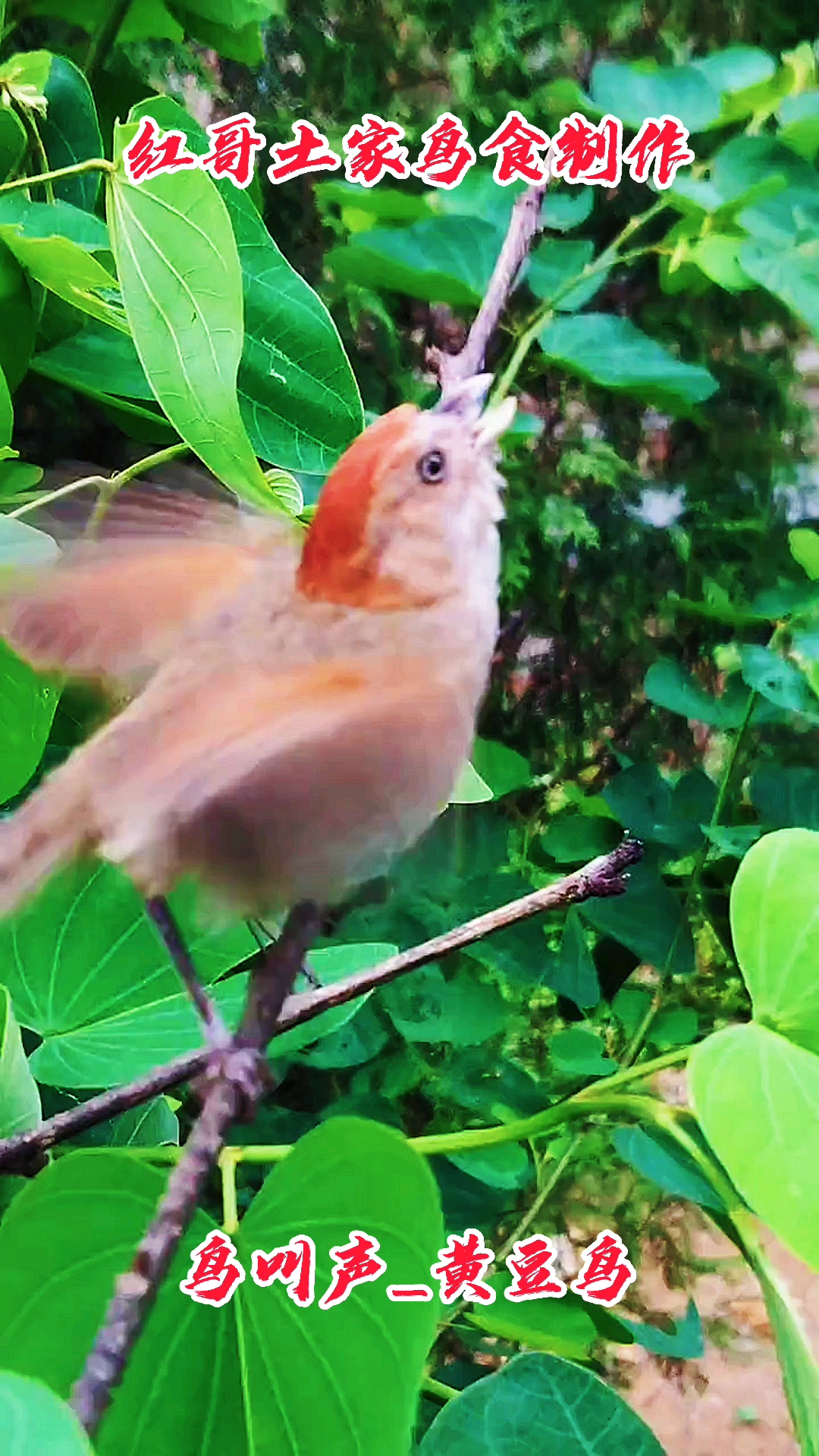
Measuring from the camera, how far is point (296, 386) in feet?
0.88

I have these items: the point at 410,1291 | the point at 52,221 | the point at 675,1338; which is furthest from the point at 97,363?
the point at 675,1338

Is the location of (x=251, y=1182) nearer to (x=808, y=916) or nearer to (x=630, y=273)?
(x=808, y=916)

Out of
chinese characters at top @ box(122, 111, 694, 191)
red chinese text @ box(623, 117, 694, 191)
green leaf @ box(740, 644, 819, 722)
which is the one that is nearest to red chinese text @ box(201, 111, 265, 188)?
chinese characters at top @ box(122, 111, 694, 191)

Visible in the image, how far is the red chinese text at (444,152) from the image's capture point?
28 cm

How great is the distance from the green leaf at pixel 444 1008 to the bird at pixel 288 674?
1.13 feet

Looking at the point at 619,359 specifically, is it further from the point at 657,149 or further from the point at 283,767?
the point at 283,767

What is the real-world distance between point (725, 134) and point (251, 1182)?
0.52 m

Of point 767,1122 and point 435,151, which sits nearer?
point 767,1122

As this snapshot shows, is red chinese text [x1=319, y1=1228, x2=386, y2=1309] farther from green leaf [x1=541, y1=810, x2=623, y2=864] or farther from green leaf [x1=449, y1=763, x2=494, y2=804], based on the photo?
green leaf [x1=541, y1=810, x2=623, y2=864]

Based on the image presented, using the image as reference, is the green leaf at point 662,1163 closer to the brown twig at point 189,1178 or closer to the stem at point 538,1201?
the stem at point 538,1201

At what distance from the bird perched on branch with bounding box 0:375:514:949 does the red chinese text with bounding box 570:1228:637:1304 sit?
0.14 meters

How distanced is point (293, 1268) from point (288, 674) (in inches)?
4.9

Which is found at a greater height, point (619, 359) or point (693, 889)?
point (619, 359)

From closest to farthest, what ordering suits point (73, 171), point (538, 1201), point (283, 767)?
point (283, 767)
point (73, 171)
point (538, 1201)
